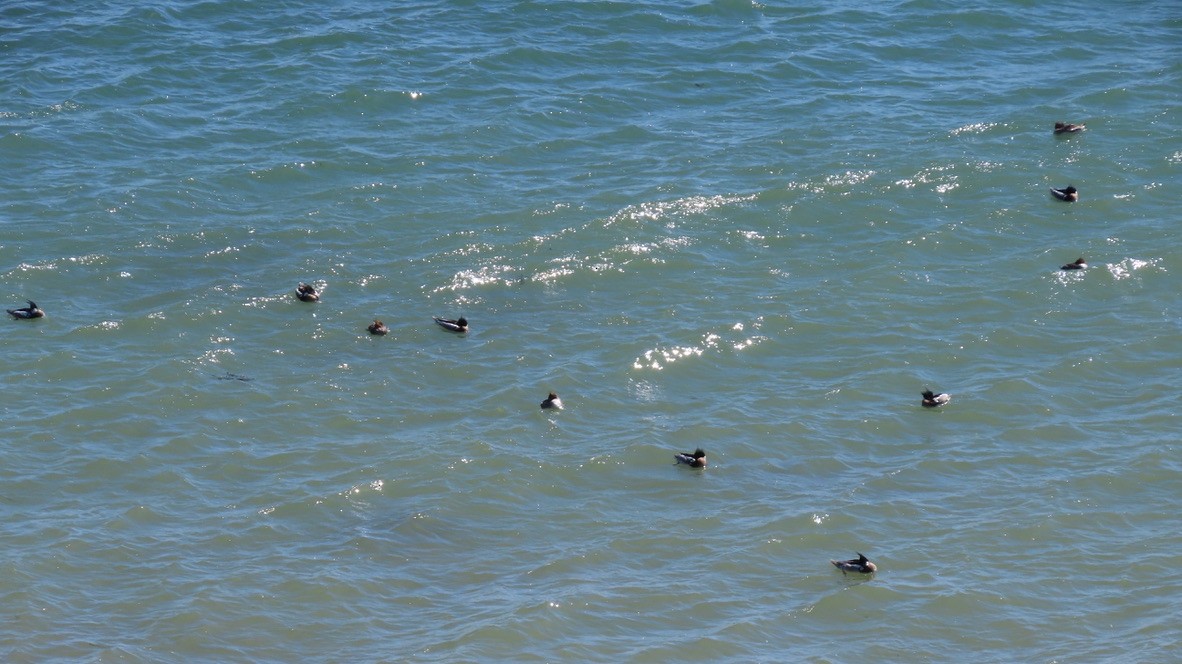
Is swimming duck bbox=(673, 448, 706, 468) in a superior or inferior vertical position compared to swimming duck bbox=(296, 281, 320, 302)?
inferior

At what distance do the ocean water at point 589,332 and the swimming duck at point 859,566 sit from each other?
172 millimetres

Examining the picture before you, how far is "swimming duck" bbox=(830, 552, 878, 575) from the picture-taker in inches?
833

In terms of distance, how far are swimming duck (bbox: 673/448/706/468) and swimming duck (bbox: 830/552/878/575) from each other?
3.37 metres

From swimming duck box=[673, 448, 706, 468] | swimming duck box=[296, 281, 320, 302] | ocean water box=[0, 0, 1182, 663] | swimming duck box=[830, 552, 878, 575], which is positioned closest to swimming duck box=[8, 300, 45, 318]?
ocean water box=[0, 0, 1182, 663]

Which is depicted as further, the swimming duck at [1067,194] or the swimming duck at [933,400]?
the swimming duck at [1067,194]

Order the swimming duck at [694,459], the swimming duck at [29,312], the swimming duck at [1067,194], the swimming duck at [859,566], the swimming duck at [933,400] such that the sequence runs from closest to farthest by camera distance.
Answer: the swimming duck at [859,566]
the swimming duck at [694,459]
the swimming duck at [933,400]
the swimming duck at [29,312]
the swimming duck at [1067,194]

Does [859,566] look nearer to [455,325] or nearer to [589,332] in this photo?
[589,332]

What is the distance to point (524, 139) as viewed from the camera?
35469mm

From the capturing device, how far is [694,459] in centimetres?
2406

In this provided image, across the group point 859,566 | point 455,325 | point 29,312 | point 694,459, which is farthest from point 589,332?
point 29,312

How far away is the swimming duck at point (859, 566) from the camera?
69.4ft

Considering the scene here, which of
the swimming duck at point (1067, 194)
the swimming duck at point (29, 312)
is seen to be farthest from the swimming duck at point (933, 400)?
the swimming duck at point (29, 312)

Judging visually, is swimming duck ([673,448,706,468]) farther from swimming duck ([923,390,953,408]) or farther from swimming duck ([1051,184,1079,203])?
swimming duck ([1051,184,1079,203])

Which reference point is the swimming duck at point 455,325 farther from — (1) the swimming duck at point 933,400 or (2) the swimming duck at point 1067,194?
(2) the swimming duck at point 1067,194
